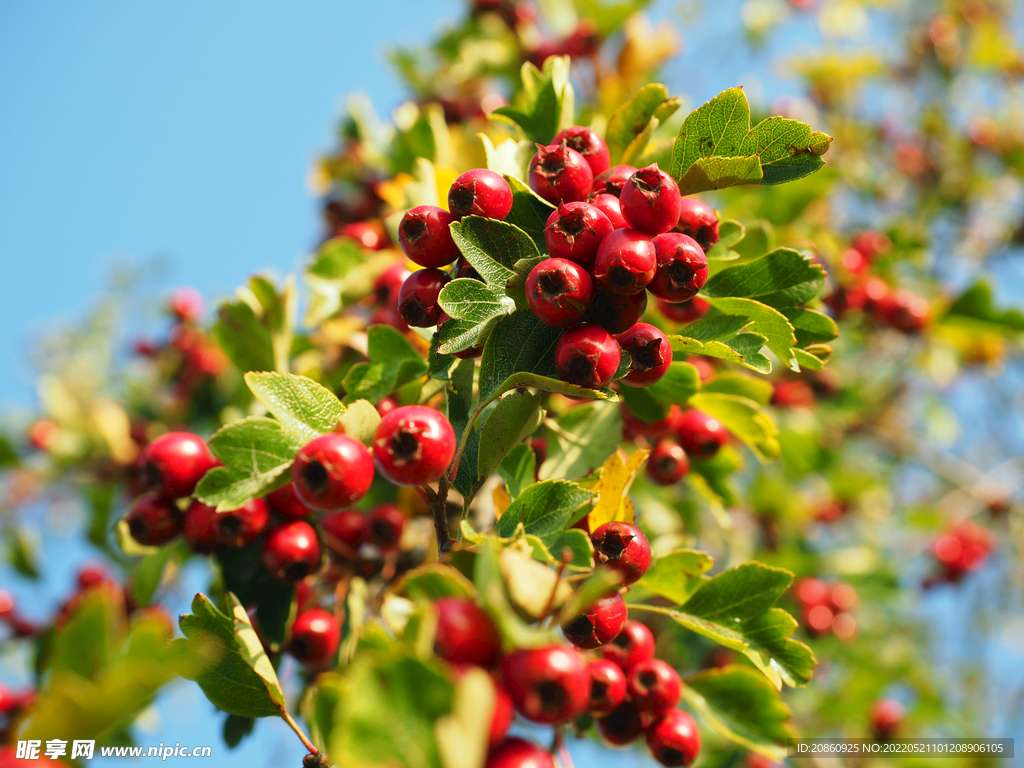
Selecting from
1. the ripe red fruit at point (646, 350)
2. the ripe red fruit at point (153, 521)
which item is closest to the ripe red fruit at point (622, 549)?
the ripe red fruit at point (646, 350)

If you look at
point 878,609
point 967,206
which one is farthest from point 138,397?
point 967,206

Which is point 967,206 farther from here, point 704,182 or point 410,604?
point 410,604

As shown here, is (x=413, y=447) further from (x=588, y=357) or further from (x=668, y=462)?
(x=668, y=462)

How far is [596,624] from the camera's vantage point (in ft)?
3.92

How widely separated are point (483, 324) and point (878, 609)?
11.8 feet

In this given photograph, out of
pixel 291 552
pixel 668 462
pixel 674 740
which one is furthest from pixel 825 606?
pixel 291 552

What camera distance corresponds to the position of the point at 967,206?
14.9ft

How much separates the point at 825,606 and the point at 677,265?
8.24 ft

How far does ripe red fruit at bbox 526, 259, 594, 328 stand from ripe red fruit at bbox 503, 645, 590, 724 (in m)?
0.54

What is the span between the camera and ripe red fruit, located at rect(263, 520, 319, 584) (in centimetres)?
148

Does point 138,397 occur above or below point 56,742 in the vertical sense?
below

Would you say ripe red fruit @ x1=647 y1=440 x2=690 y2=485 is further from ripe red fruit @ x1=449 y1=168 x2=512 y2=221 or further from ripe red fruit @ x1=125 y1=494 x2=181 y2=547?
ripe red fruit @ x1=125 y1=494 x2=181 y2=547

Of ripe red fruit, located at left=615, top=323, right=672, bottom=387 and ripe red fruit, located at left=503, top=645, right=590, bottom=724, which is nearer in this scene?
ripe red fruit, located at left=503, top=645, right=590, bottom=724

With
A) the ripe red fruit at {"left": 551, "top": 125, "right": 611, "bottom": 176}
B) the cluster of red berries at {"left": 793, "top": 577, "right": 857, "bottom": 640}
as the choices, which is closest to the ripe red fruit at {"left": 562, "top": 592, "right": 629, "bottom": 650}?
the ripe red fruit at {"left": 551, "top": 125, "right": 611, "bottom": 176}
